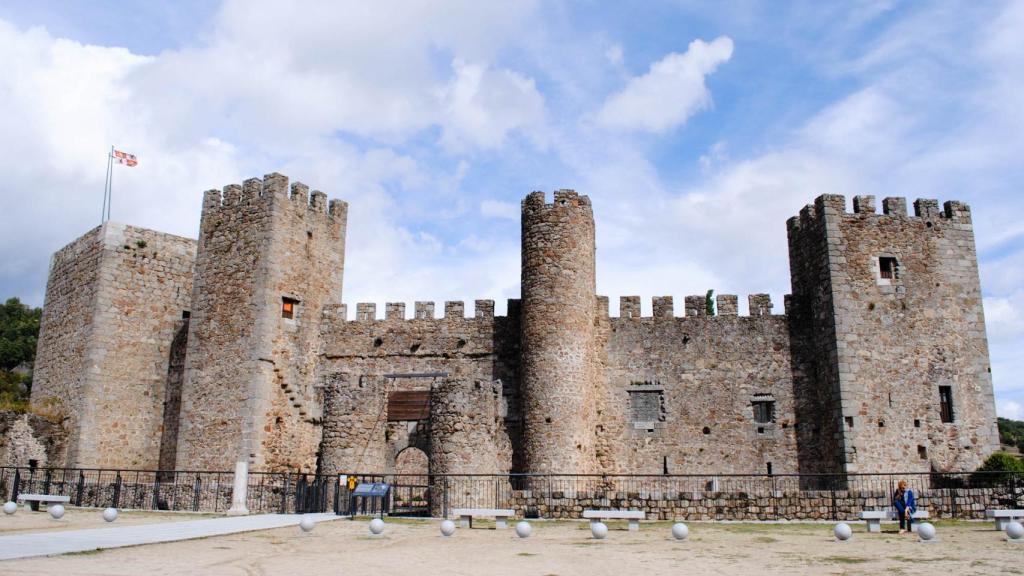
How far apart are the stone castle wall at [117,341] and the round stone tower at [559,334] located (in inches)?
465

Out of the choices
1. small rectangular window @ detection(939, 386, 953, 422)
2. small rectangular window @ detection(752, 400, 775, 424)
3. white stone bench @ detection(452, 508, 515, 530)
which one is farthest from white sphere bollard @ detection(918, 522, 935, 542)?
small rectangular window @ detection(752, 400, 775, 424)

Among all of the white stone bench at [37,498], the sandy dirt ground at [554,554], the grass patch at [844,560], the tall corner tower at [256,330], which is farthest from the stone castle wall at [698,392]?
the white stone bench at [37,498]

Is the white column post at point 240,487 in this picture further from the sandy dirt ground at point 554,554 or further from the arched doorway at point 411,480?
the sandy dirt ground at point 554,554

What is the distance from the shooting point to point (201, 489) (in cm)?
2198

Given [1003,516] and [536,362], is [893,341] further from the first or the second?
[536,362]

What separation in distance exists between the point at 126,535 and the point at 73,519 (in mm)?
4794

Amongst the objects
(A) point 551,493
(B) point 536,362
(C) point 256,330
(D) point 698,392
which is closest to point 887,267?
(D) point 698,392

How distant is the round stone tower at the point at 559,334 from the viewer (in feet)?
71.6

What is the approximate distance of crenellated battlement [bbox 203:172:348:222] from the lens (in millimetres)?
24484

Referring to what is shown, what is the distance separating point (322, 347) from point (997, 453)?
726 inches

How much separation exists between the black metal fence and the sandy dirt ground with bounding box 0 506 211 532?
5.05ft

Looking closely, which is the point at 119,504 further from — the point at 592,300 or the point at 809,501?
the point at 809,501

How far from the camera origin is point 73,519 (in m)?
17.2

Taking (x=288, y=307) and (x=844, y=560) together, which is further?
(x=288, y=307)
